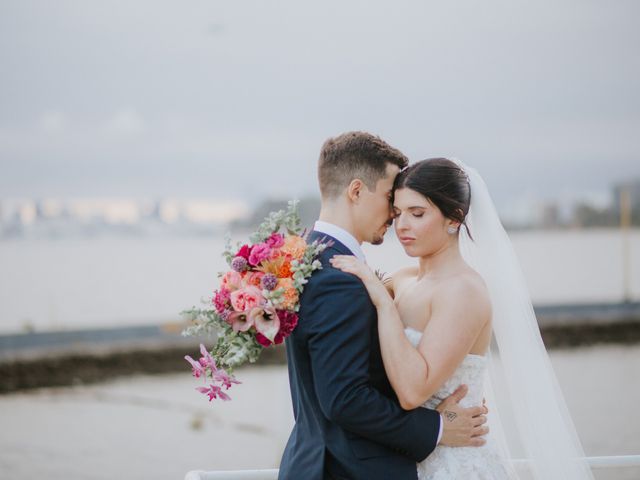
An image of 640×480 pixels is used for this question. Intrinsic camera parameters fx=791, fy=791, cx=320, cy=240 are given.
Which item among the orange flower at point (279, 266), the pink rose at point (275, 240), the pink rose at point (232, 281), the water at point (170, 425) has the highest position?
the pink rose at point (275, 240)

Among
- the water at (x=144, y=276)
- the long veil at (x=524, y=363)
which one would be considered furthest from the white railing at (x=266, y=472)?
the water at (x=144, y=276)

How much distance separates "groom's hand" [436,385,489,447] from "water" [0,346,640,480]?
9353 millimetres

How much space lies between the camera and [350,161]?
3014 mm

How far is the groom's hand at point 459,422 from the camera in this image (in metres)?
3.04

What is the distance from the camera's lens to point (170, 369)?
23.7m

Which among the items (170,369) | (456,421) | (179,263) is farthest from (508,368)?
(179,263)

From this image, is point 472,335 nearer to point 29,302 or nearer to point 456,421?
point 456,421

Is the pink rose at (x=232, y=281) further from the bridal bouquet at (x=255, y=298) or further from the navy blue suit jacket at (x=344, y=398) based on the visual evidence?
the navy blue suit jacket at (x=344, y=398)

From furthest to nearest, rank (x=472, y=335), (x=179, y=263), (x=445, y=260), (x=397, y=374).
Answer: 1. (x=179, y=263)
2. (x=445, y=260)
3. (x=472, y=335)
4. (x=397, y=374)

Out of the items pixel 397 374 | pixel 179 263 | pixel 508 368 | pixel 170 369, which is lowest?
pixel 179 263

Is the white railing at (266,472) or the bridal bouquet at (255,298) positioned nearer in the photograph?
the bridal bouquet at (255,298)

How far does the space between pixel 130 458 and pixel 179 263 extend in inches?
2860

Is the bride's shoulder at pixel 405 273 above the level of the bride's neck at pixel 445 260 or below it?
below

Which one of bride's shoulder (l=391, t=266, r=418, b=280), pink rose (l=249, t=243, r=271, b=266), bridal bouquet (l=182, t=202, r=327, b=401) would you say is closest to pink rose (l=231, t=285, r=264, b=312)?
bridal bouquet (l=182, t=202, r=327, b=401)
